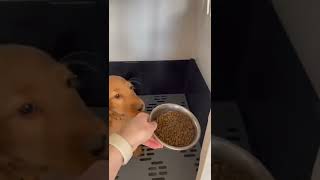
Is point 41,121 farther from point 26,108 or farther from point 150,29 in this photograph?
point 150,29

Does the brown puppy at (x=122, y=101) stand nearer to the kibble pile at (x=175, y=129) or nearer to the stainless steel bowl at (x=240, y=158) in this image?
the kibble pile at (x=175, y=129)

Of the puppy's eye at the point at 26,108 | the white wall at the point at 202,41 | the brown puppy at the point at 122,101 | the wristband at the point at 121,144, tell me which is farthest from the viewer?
the white wall at the point at 202,41

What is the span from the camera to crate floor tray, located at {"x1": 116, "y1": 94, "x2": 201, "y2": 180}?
34.4 inches

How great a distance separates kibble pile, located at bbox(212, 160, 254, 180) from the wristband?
0.14 m

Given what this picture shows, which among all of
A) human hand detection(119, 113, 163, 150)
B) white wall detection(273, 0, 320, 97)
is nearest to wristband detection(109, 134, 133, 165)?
human hand detection(119, 113, 163, 150)

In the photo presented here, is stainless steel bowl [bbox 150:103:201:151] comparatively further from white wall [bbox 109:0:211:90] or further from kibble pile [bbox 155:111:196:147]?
white wall [bbox 109:0:211:90]

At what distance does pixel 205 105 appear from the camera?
90 centimetres

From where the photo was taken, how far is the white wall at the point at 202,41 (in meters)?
0.95

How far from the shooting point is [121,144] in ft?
2.17

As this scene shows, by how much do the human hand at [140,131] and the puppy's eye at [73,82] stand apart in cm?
19

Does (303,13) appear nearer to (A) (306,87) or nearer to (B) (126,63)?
(A) (306,87)

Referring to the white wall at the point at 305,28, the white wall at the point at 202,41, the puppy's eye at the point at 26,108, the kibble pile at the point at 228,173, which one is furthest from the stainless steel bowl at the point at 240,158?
the white wall at the point at 202,41

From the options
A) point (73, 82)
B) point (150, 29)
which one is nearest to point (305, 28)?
point (73, 82)

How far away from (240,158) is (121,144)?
183 mm
